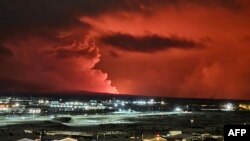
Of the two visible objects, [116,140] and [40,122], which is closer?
[116,140]

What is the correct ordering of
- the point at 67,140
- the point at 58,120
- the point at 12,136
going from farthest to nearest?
the point at 58,120 → the point at 12,136 → the point at 67,140

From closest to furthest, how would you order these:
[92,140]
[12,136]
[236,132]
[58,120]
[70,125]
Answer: [236,132], [92,140], [12,136], [70,125], [58,120]

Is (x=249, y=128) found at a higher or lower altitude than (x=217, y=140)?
higher

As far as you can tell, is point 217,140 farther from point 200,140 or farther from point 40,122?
point 40,122

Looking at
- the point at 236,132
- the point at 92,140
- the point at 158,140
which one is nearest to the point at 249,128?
the point at 236,132

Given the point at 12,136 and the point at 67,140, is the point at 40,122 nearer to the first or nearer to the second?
the point at 12,136

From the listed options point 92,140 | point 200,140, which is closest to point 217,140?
point 200,140

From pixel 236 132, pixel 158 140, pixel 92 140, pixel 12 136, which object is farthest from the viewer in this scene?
pixel 12 136

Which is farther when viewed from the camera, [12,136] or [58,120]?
[58,120]

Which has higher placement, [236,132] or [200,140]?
[236,132]
